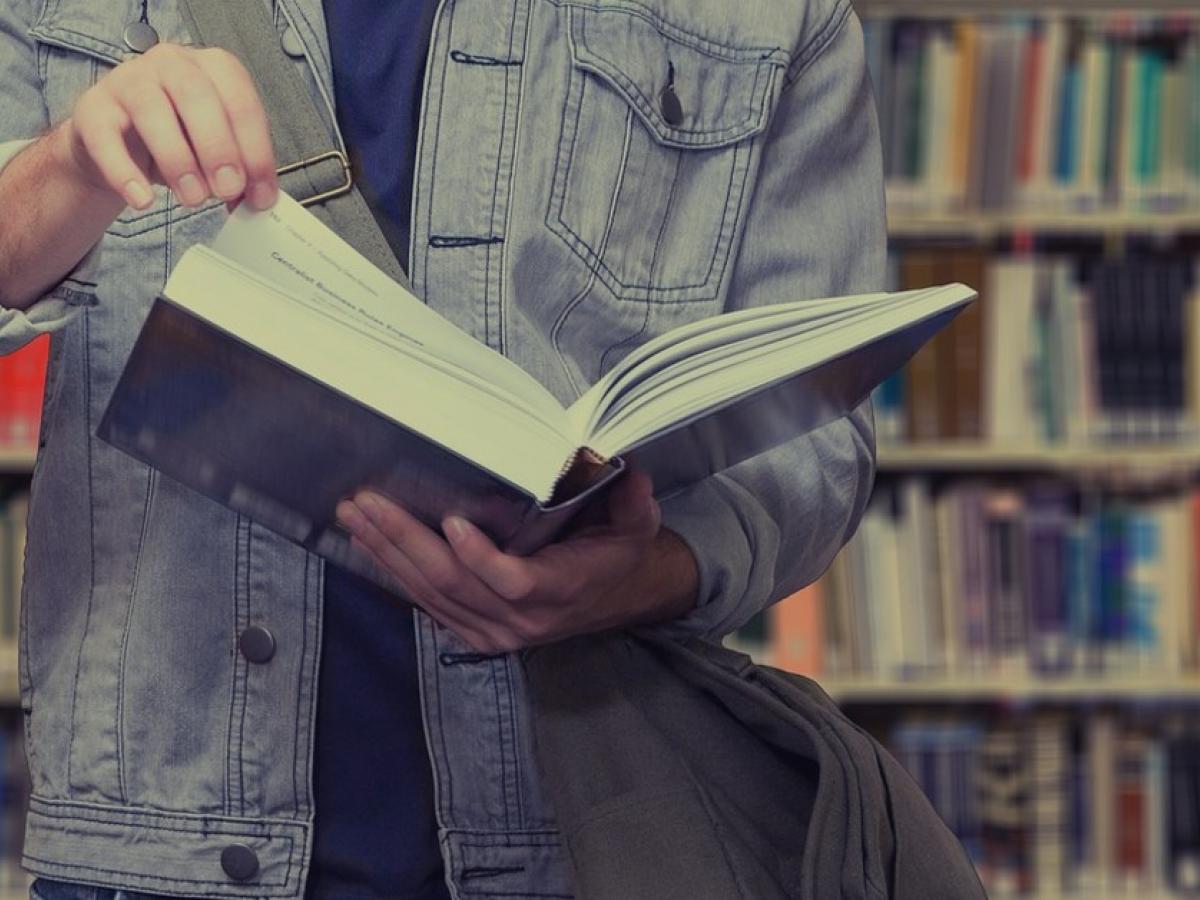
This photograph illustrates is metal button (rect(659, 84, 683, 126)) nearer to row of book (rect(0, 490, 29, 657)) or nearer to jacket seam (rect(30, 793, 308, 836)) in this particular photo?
jacket seam (rect(30, 793, 308, 836))

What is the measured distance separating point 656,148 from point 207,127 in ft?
1.18

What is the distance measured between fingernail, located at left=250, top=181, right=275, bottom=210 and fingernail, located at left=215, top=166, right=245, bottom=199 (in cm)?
1

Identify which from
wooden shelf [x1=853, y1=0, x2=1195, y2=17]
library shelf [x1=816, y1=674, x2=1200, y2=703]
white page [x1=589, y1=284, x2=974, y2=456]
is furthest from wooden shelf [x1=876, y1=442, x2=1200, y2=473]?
white page [x1=589, y1=284, x2=974, y2=456]

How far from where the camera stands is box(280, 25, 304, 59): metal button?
95cm

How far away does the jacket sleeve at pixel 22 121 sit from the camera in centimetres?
85

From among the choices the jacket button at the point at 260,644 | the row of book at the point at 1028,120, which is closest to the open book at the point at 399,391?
the jacket button at the point at 260,644

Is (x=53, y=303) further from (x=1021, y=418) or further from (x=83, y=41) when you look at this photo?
(x=1021, y=418)

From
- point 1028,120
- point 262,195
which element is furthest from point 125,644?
point 1028,120

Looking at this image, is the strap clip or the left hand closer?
the left hand

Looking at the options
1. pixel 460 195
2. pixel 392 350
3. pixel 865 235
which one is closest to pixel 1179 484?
pixel 865 235

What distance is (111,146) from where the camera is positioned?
2.38ft

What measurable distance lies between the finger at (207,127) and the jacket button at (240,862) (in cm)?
34

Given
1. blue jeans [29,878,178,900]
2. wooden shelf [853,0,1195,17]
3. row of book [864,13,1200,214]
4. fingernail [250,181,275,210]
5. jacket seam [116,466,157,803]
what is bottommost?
blue jeans [29,878,178,900]

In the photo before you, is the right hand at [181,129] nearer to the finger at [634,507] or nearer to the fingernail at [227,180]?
the fingernail at [227,180]
